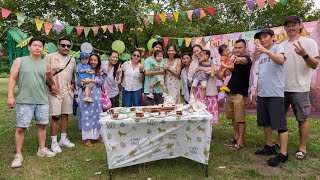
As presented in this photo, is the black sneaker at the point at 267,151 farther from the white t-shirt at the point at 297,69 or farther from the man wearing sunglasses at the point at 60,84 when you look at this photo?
the man wearing sunglasses at the point at 60,84

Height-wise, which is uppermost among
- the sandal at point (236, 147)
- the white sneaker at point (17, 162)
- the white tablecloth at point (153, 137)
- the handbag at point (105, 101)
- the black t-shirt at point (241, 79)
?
the black t-shirt at point (241, 79)

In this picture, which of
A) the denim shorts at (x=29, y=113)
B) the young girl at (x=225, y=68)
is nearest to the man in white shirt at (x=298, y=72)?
the young girl at (x=225, y=68)

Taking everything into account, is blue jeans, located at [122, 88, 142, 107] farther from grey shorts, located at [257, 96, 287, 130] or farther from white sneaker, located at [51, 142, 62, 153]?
grey shorts, located at [257, 96, 287, 130]

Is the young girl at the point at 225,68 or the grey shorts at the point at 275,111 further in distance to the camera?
the young girl at the point at 225,68

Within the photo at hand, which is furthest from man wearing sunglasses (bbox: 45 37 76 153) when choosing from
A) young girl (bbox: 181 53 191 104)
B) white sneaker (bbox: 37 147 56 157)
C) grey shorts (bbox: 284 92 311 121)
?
grey shorts (bbox: 284 92 311 121)

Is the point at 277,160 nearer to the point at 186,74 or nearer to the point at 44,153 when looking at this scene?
the point at 186,74

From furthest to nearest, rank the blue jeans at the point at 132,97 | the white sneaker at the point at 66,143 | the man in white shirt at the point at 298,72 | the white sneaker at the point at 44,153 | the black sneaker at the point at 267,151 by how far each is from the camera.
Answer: the blue jeans at the point at 132,97 → the white sneaker at the point at 66,143 → the white sneaker at the point at 44,153 → the black sneaker at the point at 267,151 → the man in white shirt at the point at 298,72

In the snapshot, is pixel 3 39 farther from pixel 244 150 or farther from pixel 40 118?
pixel 244 150

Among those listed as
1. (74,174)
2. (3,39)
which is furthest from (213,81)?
(3,39)

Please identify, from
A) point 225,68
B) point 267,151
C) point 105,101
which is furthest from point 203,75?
point 105,101

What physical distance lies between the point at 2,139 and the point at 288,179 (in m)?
4.81

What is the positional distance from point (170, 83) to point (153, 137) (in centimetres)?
182

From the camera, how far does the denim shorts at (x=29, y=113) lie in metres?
3.66

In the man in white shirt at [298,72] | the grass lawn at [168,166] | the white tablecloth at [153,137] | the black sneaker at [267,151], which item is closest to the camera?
the white tablecloth at [153,137]
